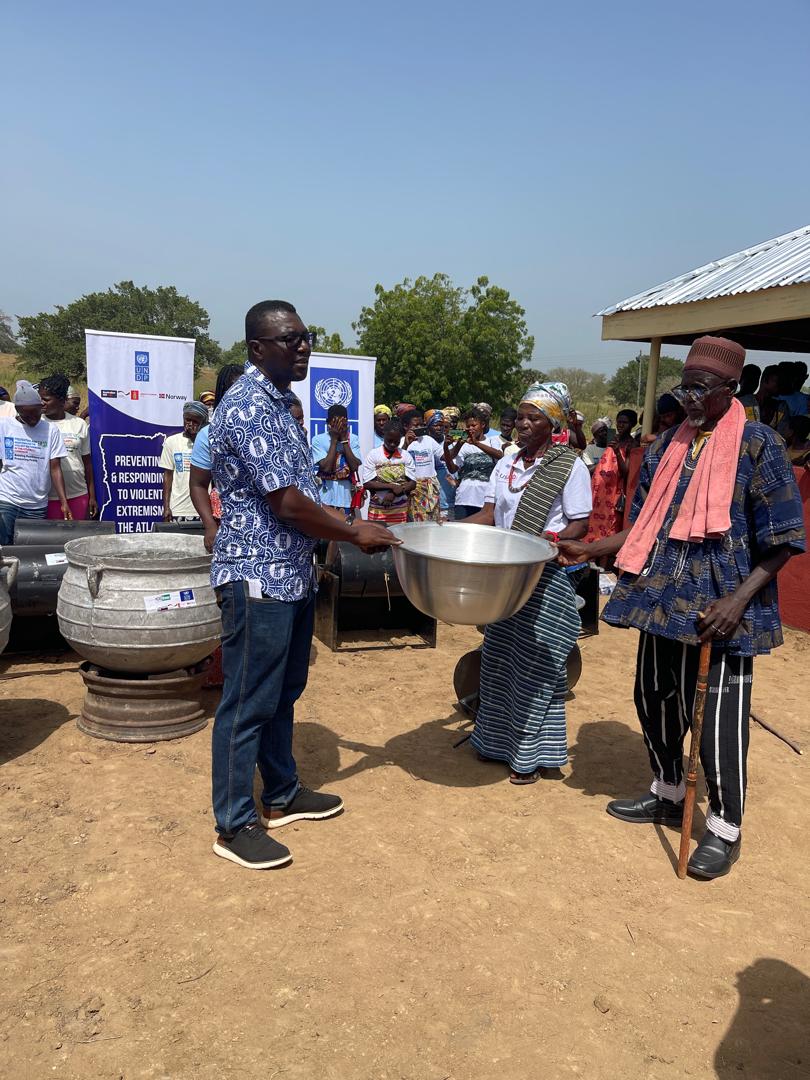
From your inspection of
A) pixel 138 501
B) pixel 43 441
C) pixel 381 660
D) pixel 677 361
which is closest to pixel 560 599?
pixel 381 660

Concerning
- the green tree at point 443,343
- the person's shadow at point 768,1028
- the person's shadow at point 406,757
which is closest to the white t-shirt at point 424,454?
the person's shadow at point 406,757

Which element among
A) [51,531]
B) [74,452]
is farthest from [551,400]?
[74,452]

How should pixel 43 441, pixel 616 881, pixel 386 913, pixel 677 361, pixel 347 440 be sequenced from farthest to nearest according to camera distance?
pixel 677 361, pixel 347 440, pixel 43 441, pixel 616 881, pixel 386 913

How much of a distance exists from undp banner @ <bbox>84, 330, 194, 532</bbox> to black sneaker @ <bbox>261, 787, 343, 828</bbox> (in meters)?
4.96

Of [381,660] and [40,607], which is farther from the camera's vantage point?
[381,660]

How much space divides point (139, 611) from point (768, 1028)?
3.26 metres

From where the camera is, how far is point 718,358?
3.06 metres

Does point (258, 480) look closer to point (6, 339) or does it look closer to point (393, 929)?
point (393, 929)

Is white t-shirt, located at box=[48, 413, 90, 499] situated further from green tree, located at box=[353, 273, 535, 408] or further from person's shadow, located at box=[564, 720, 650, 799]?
green tree, located at box=[353, 273, 535, 408]

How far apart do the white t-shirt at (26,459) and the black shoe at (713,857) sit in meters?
5.19

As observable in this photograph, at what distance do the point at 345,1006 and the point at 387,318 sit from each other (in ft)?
101

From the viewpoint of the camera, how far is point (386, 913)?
291 centimetres

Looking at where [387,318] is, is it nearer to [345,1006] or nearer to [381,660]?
[381,660]

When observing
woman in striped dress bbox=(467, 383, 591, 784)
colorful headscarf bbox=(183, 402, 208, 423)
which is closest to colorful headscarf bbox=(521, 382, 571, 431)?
woman in striped dress bbox=(467, 383, 591, 784)
